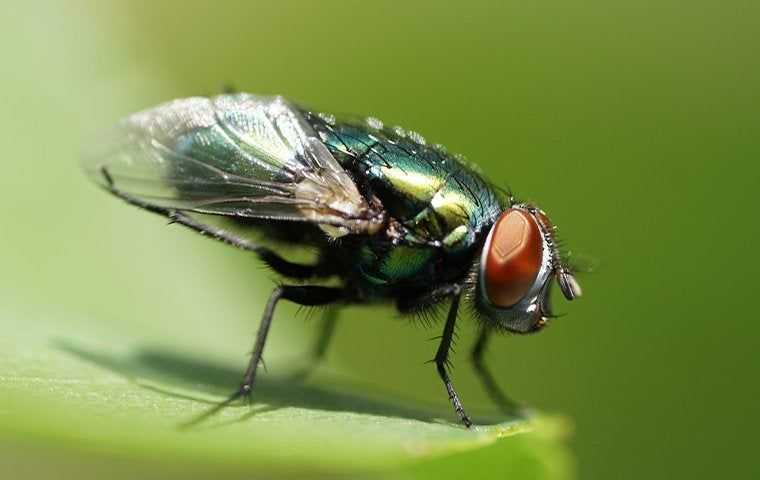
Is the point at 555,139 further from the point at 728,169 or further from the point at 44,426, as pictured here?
the point at 44,426

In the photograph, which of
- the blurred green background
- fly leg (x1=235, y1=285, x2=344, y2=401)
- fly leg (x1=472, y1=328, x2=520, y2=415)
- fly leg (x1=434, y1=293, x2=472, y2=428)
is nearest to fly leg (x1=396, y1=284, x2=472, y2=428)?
fly leg (x1=434, y1=293, x2=472, y2=428)

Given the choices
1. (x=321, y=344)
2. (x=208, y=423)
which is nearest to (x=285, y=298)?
(x=321, y=344)

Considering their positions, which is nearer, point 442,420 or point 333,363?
point 442,420

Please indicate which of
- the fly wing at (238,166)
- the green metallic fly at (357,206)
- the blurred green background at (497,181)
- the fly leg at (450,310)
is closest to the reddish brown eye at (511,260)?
the green metallic fly at (357,206)

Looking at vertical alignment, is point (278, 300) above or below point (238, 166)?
below

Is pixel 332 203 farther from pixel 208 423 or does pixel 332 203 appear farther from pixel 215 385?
pixel 208 423

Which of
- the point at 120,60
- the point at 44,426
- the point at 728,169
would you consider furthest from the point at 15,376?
the point at 120,60

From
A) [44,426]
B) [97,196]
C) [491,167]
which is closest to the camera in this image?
[44,426]
